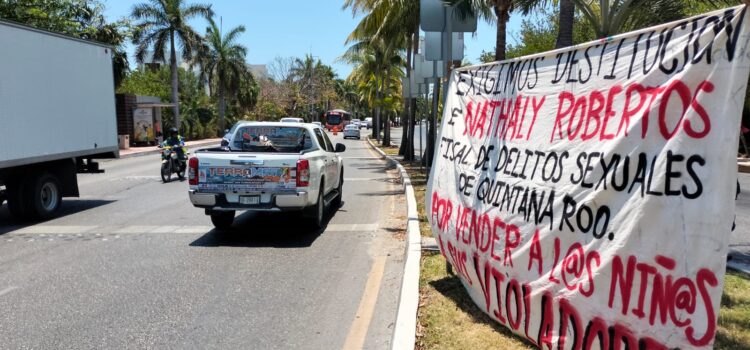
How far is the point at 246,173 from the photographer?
27.0ft

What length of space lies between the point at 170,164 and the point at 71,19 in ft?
52.1

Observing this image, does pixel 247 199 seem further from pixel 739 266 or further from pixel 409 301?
pixel 739 266

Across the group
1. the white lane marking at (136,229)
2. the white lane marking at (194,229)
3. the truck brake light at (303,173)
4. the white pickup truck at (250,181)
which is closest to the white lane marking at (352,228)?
the white pickup truck at (250,181)

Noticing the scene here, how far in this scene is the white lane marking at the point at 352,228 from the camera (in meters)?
9.30

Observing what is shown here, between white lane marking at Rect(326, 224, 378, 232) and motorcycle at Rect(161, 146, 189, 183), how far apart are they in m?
8.32

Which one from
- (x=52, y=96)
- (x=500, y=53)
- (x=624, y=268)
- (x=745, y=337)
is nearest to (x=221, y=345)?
(x=624, y=268)

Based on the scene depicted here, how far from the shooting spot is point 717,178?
9.31 feet

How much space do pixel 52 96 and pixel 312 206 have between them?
18.1 feet

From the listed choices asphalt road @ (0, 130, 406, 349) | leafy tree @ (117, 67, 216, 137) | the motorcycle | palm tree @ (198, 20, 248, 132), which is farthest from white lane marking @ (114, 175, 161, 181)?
palm tree @ (198, 20, 248, 132)

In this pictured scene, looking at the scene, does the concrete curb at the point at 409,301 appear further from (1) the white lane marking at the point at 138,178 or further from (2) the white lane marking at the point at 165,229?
(1) the white lane marking at the point at 138,178

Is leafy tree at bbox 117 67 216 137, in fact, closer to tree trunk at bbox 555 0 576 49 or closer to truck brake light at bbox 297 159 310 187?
truck brake light at bbox 297 159 310 187

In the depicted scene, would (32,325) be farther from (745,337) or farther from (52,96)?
(52,96)

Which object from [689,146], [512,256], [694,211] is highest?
[689,146]

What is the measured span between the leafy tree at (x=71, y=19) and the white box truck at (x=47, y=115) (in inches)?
531
